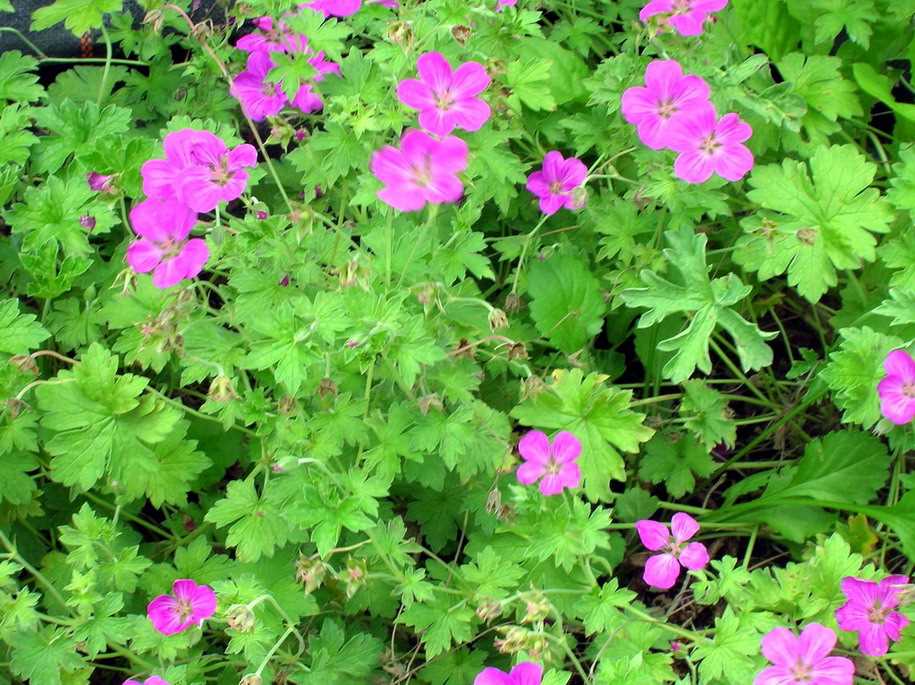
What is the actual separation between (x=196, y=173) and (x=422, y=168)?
1.43ft

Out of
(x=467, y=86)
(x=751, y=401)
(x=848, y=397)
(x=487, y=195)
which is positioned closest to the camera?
(x=467, y=86)

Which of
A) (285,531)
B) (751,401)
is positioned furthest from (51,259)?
(751,401)

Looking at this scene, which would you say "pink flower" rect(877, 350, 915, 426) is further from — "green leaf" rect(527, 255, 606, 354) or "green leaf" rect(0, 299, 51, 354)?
"green leaf" rect(0, 299, 51, 354)

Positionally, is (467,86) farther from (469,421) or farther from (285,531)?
(285,531)

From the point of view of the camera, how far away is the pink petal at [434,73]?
76.7 inches

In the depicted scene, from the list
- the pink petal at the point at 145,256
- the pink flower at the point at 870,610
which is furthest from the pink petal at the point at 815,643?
the pink petal at the point at 145,256

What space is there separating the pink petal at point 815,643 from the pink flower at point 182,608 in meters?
1.06

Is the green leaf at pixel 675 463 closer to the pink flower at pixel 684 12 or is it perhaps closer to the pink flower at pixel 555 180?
the pink flower at pixel 555 180

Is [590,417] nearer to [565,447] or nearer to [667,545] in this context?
[565,447]

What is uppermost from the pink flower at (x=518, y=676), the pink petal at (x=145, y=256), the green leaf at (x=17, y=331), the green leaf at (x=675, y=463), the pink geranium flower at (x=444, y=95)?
the pink geranium flower at (x=444, y=95)

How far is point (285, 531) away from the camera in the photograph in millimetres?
→ 2057

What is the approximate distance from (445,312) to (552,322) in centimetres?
43

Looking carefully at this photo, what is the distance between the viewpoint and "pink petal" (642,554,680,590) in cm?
209

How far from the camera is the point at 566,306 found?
2.46 m
